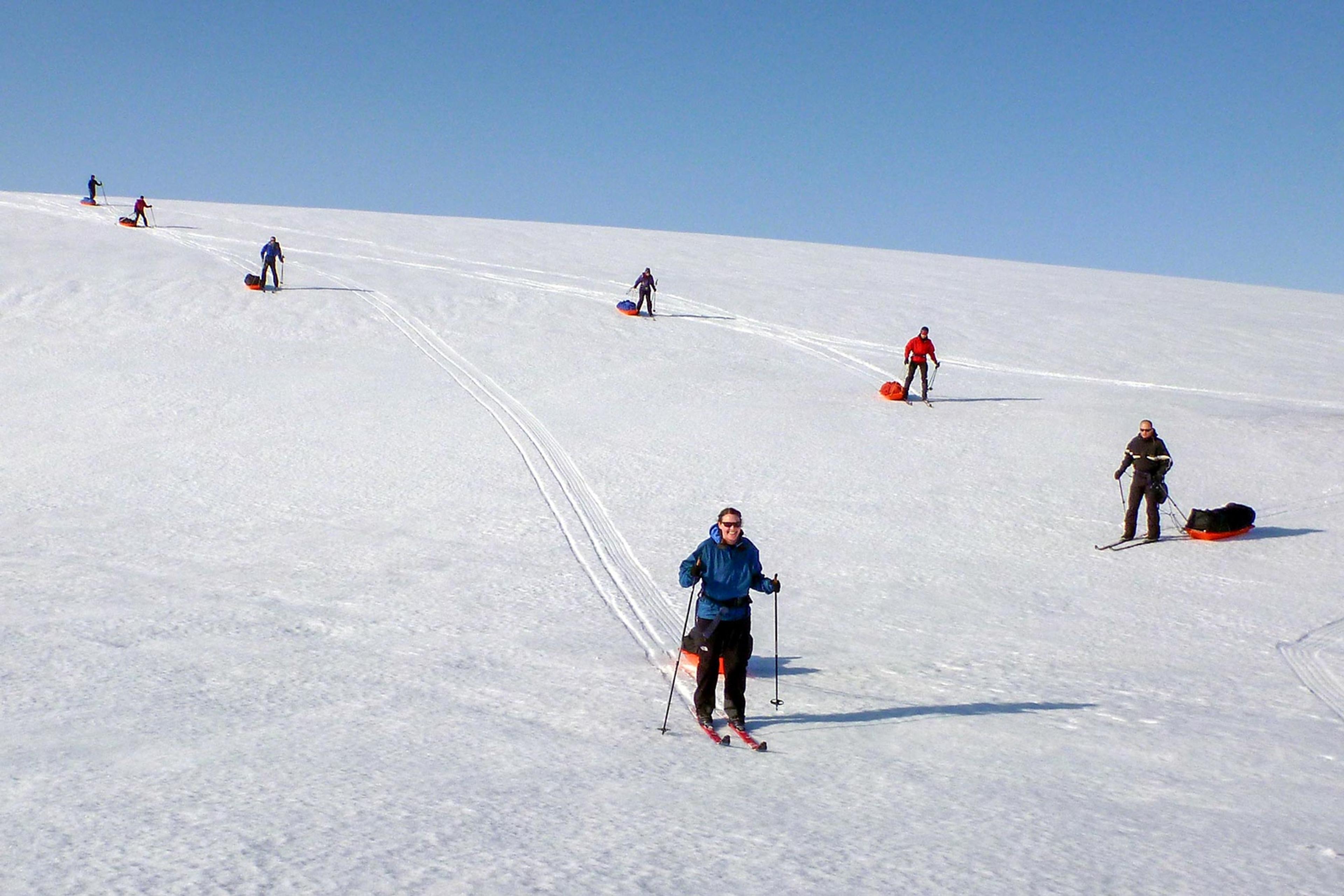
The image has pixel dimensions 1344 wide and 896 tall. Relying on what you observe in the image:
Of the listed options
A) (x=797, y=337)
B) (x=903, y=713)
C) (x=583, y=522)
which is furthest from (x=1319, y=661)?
(x=797, y=337)

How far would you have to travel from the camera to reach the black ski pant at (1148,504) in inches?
492

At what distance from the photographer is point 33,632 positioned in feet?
25.8

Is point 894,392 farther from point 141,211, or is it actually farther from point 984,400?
point 141,211

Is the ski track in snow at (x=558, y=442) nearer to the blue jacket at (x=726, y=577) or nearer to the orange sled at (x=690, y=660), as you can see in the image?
the orange sled at (x=690, y=660)

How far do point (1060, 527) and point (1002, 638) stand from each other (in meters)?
4.24

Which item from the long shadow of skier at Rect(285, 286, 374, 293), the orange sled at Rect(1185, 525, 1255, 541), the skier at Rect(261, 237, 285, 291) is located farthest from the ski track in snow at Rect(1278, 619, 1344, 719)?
the long shadow of skier at Rect(285, 286, 374, 293)

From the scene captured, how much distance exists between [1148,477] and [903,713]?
6.85 m

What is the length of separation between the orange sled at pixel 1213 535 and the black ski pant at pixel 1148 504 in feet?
1.30

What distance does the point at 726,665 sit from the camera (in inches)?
271

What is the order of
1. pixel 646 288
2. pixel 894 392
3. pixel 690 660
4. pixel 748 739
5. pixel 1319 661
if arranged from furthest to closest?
pixel 646 288, pixel 894 392, pixel 1319 661, pixel 690 660, pixel 748 739

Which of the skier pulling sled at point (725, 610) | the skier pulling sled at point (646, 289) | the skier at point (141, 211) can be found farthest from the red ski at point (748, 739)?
the skier at point (141, 211)

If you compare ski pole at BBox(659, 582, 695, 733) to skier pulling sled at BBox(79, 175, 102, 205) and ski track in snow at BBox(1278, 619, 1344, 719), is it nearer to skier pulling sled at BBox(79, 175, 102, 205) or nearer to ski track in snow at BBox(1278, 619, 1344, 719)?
ski track in snow at BBox(1278, 619, 1344, 719)

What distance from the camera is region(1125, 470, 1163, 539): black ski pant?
1248cm

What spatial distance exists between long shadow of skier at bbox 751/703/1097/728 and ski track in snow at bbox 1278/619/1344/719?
2026 millimetres
